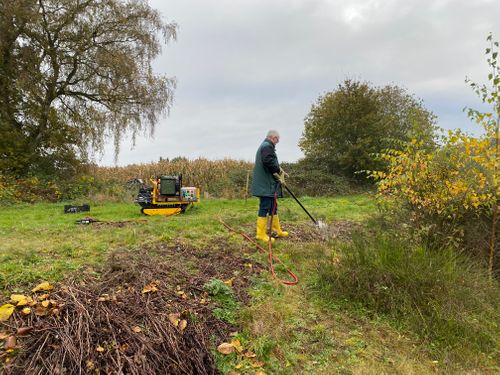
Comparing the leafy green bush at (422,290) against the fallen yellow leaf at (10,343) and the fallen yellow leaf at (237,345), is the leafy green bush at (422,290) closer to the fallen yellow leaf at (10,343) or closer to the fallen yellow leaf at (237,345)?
the fallen yellow leaf at (237,345)

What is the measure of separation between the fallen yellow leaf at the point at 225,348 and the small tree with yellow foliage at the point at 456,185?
318 cm

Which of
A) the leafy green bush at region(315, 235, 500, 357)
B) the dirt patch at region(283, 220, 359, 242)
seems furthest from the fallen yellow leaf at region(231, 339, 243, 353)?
the dirt patch at region(283, 220, 359, 242)

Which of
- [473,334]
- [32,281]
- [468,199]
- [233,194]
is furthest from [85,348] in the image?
[233,194]

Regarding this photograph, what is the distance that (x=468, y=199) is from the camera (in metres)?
4.79

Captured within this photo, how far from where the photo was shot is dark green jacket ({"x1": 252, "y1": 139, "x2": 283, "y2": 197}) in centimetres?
595

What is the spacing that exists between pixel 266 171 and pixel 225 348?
137 inches

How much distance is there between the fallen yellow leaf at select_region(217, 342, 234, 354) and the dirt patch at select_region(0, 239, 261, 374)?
3.7 inches

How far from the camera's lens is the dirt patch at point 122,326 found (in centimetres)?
267

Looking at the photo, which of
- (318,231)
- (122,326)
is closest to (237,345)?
(122,326)

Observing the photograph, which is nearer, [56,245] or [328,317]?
Result: [328,317]

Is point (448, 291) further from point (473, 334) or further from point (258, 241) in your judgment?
→ point (258, 241)

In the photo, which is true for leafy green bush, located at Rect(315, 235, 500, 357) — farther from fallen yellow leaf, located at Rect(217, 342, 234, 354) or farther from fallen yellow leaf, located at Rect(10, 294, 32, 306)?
fallen yellow leaf, located at Rect(10, 294, 32, 306)

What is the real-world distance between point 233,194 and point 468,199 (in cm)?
1066

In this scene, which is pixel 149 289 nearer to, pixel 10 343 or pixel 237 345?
pixel 237 345
